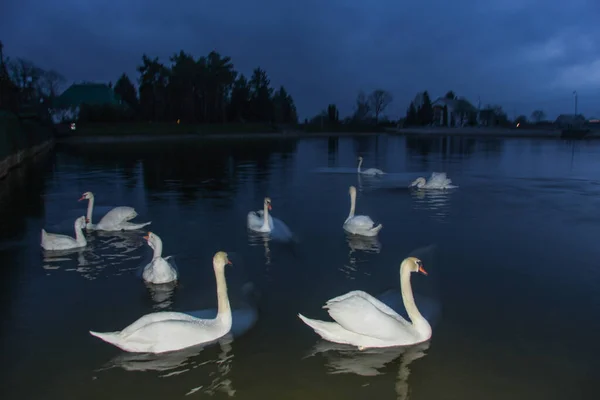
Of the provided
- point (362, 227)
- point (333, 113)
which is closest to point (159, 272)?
point (362, 227)

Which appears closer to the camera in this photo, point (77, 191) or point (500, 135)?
point (77, 191)

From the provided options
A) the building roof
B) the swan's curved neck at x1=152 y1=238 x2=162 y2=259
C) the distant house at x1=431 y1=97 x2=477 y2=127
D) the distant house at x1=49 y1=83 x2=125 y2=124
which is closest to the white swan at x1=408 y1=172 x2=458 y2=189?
the swan's curved neck at x1=152 y1=238 x2=162 y2=259

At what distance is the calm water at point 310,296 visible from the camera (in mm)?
5520

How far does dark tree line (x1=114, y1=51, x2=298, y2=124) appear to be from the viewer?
83062mm

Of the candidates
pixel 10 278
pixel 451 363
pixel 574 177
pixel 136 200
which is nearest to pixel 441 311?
pixel 451 363

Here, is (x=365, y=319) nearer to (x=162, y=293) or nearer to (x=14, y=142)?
(x=162, y=293)

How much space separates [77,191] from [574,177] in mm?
21058

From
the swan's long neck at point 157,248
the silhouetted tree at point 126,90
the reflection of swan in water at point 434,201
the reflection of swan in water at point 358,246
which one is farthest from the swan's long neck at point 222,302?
the silhouetted tree at point 126,90

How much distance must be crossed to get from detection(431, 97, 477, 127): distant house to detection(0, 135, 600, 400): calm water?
356 feet

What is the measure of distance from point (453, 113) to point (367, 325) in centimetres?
12517

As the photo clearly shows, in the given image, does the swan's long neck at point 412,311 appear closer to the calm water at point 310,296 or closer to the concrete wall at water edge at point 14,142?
the calm water at point 310,296

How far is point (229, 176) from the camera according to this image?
23.5 meters

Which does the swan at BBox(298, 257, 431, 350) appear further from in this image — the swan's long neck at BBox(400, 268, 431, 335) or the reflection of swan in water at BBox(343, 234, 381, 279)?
the reflection of swan in water at BBox(343, 234, 381, 279)

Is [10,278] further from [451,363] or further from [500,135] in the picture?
[500,135]
